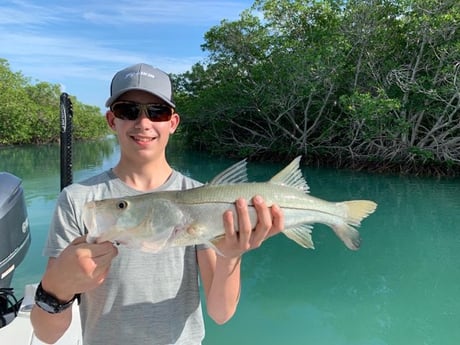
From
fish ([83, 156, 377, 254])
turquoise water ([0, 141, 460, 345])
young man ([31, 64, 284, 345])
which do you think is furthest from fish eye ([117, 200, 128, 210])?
turquoise water ([0, 141, 460, 345])

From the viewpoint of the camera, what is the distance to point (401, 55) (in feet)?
56.2

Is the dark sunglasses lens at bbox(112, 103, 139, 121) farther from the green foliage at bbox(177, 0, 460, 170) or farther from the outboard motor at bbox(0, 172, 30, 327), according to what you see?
the green foliage at bbox(177, 0, 460, 170)

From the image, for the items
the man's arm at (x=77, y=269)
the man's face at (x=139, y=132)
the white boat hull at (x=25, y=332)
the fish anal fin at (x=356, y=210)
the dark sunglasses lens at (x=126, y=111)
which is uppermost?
the dark sunglasses lens at (x=126, y=111)

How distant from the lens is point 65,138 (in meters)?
3.59

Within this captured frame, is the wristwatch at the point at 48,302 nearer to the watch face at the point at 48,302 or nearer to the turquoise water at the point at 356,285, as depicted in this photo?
the watch face at the point at 48,302

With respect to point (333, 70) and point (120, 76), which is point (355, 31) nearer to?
point (333, 70)

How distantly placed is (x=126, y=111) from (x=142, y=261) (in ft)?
2.01

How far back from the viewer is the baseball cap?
1.63 m

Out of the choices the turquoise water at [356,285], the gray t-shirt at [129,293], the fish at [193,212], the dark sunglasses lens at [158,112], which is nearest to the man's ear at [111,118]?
the dark sunglasses lens at [158,112]

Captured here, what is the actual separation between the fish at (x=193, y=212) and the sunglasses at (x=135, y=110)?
1.25 feet

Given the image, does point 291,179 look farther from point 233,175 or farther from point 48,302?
point 48,302

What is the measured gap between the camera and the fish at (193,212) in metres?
1.34

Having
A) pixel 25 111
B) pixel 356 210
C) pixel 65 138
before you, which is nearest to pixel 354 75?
pixel 65 138

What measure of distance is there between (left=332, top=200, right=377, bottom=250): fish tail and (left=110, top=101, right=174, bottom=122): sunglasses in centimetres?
94
